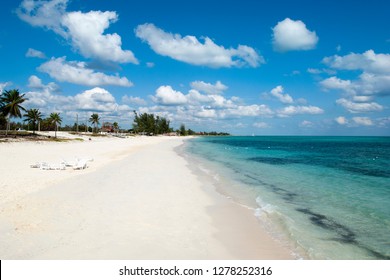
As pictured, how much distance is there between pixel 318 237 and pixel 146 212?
573cm

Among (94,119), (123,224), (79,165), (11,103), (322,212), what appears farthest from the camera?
(94,119)

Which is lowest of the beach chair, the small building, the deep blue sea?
the deep blue sea

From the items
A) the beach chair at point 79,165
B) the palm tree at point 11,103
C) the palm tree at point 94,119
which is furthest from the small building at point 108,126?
the beach chair at point 79,165

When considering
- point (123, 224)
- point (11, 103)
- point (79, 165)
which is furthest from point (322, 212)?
point (11, 103)

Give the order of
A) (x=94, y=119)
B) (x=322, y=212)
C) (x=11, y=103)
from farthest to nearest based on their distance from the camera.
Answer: (x=94, y=119)
(x=11, y=103)
(x=322, y=212)

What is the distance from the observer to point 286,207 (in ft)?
42.0

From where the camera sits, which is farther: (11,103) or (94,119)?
(94,119)

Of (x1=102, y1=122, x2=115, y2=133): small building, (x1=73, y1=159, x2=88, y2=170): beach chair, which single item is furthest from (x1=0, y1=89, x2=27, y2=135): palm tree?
(x1=102, y1=122, x2=115, y2=133): small building

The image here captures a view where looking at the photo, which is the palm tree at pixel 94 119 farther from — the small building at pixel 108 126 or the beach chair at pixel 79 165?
the beach chair at pixel 79 165

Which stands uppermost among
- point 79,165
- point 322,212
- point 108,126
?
point 108,126

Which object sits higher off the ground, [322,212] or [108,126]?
[108,126]

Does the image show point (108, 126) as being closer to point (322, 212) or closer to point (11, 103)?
point (11, 103)

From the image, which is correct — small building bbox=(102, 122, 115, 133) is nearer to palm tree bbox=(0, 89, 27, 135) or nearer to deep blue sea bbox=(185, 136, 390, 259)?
palm tree bbox=(0, 89, 27, 135)

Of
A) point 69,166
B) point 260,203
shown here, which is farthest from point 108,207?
point 69,166
